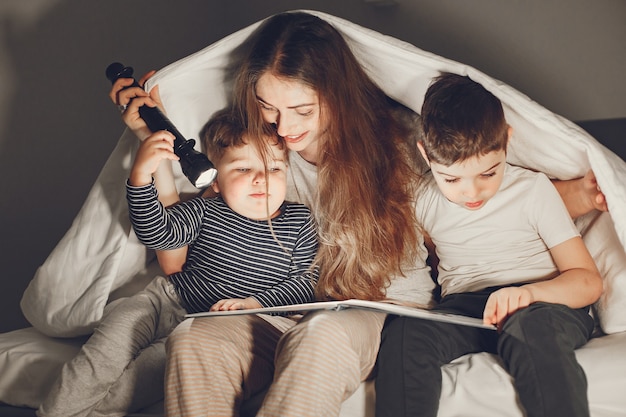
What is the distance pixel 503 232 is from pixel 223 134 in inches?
20.3

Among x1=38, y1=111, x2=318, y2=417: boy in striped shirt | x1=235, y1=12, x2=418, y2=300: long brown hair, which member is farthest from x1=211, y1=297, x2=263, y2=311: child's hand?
x1=235, y1=12, x2=418, y2=300: long brown hair

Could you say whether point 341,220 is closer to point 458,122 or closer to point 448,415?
point 458,122

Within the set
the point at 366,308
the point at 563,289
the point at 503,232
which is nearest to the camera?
the point at 366,308

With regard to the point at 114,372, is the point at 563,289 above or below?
above

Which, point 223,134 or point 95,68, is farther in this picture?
point 95,68

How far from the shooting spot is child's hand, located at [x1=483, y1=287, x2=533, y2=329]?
1.05 m

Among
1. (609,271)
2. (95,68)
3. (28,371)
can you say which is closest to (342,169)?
(609,271)

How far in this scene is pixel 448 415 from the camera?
1.02 metres

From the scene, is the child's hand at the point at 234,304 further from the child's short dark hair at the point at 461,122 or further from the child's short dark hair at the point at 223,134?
the child's short dark hair at the point at 461,122

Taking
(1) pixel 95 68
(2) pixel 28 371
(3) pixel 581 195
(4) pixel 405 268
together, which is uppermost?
(1) pixel 95 68

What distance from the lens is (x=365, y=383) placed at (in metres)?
1.07

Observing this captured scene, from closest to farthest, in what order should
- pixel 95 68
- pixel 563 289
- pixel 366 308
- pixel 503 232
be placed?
pixel 366 308, pixel 563 289, pixel 503 232, pixel 95 68

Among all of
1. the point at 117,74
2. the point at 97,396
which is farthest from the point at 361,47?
the point at 97,396

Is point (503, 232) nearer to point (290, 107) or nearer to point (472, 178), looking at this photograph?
point (472, 178)
